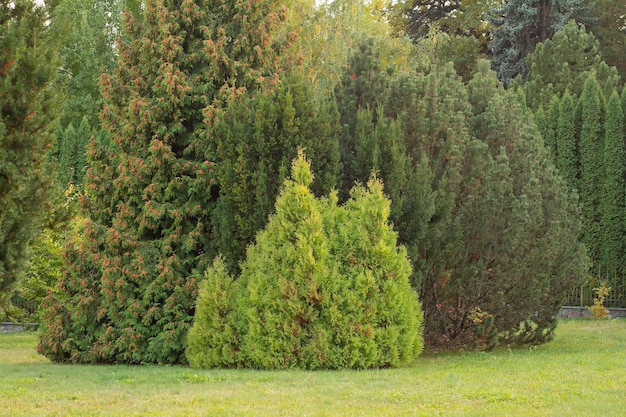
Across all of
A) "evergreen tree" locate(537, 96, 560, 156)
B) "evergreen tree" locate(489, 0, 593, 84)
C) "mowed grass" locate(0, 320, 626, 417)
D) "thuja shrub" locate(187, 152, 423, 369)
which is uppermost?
"evergreen tree" locate(489, 0, 593, 84)

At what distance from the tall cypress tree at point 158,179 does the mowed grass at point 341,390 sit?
97cm

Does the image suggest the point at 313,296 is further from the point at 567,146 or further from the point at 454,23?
the point at 454,23

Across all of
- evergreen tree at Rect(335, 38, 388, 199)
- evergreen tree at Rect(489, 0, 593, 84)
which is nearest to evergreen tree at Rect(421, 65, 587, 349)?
evergreen tree at Rect(335, 38, 388, 199)

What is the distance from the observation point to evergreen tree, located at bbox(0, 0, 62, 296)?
589 centimetres

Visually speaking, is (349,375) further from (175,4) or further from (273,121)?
(175,4)

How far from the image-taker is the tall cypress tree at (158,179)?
11453 mm

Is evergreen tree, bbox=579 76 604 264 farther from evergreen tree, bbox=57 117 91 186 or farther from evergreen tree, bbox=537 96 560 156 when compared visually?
evergreen tree, bbox=57 117 91 186

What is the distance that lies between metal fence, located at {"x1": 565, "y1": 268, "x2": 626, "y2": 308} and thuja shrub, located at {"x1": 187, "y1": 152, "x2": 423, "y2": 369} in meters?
10.9

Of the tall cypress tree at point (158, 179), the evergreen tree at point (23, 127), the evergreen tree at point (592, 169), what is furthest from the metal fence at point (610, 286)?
the evergreen tree at point (23, 127)

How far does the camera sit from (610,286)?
19.6m

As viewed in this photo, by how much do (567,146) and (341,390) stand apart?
14.3 metres

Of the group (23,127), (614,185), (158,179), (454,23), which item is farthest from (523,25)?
(23,127)

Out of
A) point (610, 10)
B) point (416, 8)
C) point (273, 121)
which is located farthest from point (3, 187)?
point (416, 8)

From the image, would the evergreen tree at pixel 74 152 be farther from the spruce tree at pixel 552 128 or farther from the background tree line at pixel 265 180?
the spruce tree at pixel 552 128
